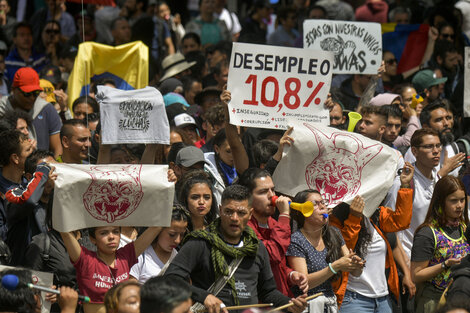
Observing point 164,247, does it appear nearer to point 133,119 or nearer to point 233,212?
point 233,212

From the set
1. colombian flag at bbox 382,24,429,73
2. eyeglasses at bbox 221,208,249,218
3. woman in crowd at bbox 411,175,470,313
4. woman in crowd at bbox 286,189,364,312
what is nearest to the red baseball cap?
woman in crowd at bbox 286,189,364,312

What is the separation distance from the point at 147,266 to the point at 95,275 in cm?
53

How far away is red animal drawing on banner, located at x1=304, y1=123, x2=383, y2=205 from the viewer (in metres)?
8.28

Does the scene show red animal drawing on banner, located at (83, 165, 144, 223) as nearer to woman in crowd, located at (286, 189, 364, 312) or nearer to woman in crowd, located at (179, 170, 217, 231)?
woman in crowd, located at (179, 170, 217, 231)

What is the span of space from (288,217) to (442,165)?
8.56 feet

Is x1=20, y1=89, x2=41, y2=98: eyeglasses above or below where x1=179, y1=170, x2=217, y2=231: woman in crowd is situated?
above

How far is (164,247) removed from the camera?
25.1ft

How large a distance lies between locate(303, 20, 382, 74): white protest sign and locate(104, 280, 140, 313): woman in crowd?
18.2 feet

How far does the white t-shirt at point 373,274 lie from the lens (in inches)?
316

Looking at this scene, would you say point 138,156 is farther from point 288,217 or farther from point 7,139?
point 288,217

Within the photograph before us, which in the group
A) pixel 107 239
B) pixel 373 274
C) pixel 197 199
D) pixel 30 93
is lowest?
pixel 373 274

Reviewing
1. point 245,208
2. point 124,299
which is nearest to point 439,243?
point 245,208

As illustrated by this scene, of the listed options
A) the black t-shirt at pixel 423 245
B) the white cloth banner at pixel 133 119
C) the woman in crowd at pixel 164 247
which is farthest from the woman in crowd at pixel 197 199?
the black t-shirt at pixel 423 245

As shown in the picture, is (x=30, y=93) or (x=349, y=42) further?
(x=349, y=42)
